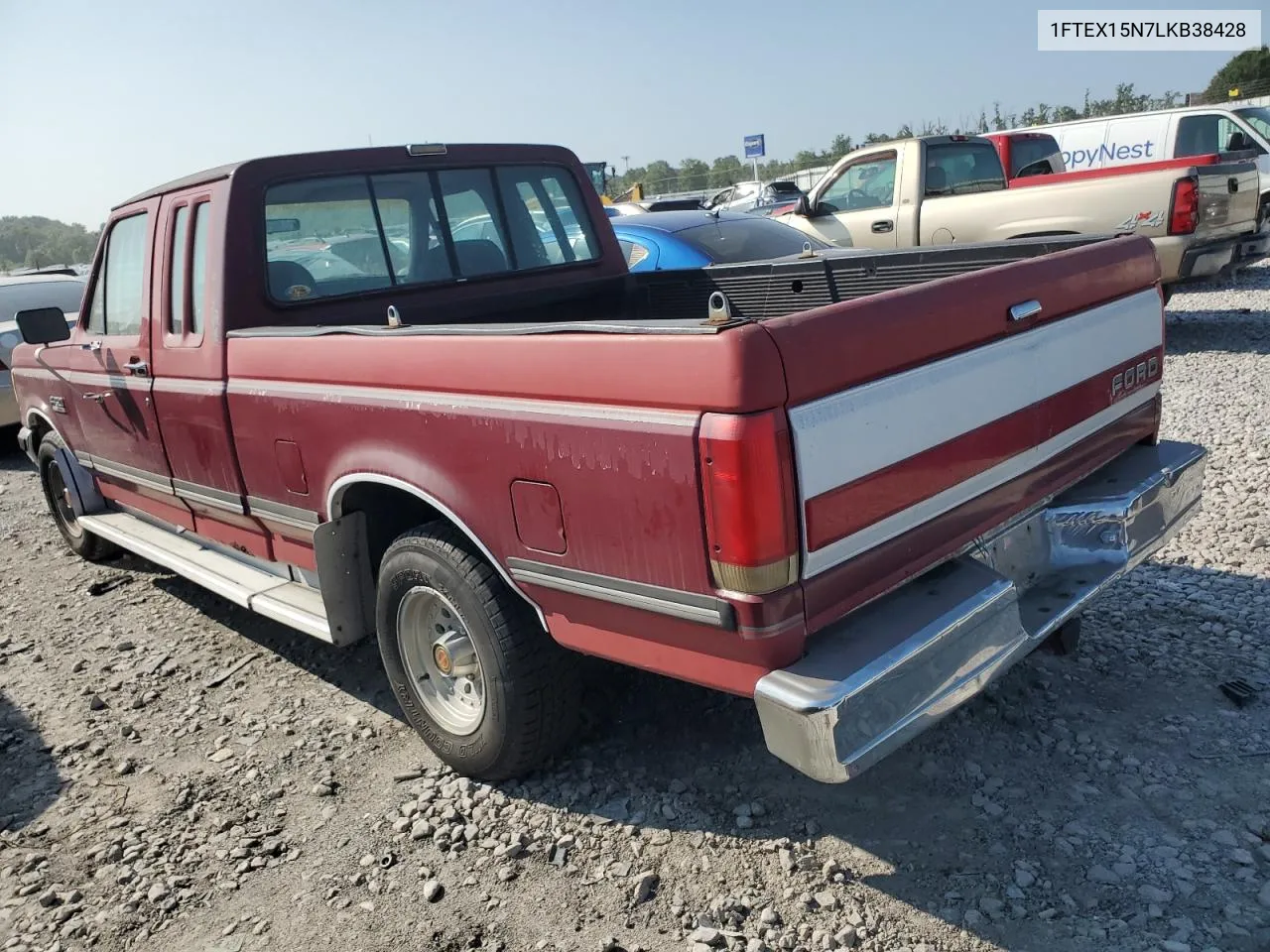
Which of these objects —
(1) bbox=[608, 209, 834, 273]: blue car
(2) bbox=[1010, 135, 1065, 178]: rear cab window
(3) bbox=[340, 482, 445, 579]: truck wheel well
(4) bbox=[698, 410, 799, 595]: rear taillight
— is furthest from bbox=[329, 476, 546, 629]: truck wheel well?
(2) bbox=[1010, 135, 1065, 178]: rear cab window

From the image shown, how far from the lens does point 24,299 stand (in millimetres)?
9320

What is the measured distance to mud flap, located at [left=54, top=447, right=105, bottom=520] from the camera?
213 inches

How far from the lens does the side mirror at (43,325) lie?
501 centimetres

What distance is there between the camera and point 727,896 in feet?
8.48

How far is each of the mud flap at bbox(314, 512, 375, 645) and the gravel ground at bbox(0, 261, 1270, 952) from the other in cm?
46

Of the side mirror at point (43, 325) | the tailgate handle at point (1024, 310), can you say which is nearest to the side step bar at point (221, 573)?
the side mirror at point (43, 325)

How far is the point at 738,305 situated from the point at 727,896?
2.58m

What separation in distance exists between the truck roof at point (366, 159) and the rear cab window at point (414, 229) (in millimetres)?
47

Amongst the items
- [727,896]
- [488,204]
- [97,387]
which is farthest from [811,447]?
[97,387]

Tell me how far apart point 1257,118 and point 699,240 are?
10.9 meters

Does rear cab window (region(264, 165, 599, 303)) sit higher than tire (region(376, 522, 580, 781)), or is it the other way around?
rear cab window (region(264, 165, 599, 303))

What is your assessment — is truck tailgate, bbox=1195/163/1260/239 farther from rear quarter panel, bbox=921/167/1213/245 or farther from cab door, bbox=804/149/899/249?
cab door, bbox=804/149/899/249

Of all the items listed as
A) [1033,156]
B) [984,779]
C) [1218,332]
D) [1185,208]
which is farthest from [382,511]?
[1033,156]

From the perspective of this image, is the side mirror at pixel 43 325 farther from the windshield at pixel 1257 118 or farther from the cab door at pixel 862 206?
the windshield at pixel 1257 118
